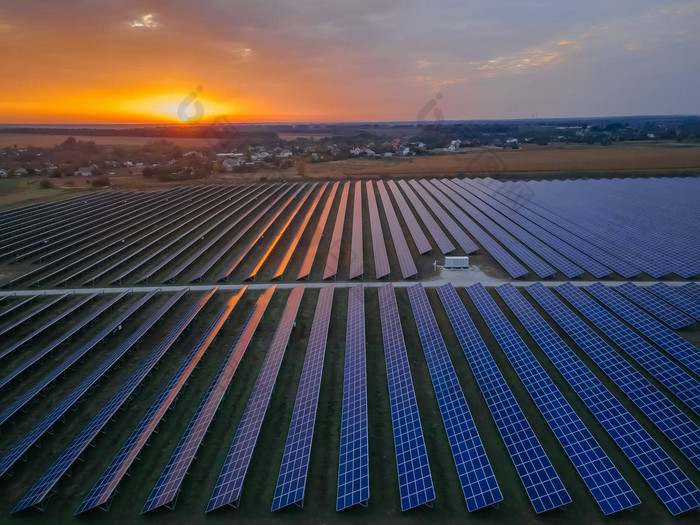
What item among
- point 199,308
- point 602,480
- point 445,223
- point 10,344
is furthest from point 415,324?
point 10,344

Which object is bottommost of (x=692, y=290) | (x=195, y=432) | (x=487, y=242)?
(x=195, y=432)

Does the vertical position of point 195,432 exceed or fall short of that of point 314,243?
it falls short

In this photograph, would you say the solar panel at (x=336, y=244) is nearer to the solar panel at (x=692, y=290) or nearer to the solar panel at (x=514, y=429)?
the solar panel at (x=514, y=429)

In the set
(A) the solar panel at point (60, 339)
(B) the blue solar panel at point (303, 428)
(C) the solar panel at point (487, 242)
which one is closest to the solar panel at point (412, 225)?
(C) the solar panel at point (487, 242)

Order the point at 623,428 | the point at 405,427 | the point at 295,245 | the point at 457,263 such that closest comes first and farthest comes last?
the point at 623,428
the point at 405,427
the point at 457,263
the point at 295,245

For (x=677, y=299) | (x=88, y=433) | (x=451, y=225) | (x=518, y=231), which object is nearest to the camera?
(x=88, y=433)

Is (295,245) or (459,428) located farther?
(295,245)

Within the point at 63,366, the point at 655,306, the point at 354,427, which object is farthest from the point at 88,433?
the point at 655,306

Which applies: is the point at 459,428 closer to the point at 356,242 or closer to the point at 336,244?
the point at 356,242

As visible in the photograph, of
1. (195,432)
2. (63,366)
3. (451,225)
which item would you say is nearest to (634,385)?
(195,432)
